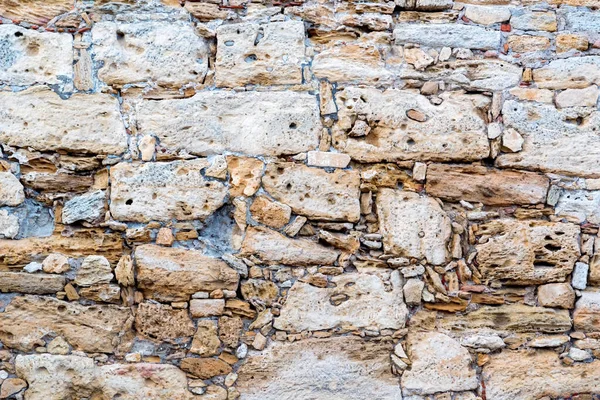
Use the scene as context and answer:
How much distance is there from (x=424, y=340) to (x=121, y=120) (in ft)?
5.12

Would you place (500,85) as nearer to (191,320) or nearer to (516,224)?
(516,224)

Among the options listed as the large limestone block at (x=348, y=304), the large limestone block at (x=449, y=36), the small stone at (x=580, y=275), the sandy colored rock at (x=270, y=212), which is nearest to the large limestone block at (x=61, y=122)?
the sandy colored rock at (x=270, y=212)

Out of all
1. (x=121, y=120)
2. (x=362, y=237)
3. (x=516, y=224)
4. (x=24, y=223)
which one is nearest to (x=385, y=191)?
(x=362, y=237)

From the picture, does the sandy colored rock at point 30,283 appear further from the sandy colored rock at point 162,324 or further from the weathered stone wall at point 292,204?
the sandy colored rock at point 162,324

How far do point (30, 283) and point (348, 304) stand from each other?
1.29m

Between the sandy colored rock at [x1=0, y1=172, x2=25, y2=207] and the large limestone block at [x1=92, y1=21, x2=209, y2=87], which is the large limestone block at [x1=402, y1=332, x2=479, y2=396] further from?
the sandy colored rock at [x1=0, y1=172, x2=25, y2=207]

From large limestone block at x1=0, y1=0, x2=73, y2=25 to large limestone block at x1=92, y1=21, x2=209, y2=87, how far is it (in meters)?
0.18

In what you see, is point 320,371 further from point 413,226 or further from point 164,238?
point 164,238

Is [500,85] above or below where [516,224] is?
above

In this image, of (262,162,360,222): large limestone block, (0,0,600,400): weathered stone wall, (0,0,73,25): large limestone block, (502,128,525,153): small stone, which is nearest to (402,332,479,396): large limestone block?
(0,0,600,400): weathered stone wall

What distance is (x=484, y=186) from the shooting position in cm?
269

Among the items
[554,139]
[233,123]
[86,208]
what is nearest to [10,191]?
[86,208]

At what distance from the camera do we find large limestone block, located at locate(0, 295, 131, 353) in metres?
2.55

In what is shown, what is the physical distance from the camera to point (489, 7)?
2.81 meters
